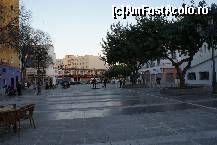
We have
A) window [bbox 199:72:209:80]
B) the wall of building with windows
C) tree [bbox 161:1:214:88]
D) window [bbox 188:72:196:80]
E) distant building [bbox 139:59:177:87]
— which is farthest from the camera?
distant building [bbox 139:59:177:87]

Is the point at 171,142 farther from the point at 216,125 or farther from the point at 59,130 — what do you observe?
the point at 59,130

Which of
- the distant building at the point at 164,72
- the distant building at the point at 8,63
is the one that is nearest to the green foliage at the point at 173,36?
the distant building at the point at 8,63

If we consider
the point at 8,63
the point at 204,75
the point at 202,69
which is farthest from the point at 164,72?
the point at 8,63

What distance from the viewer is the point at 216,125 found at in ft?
42.5

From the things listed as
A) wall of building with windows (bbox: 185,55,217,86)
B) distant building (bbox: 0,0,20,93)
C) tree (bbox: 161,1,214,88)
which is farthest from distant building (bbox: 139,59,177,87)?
tree (bbox: 161,1,214,88)

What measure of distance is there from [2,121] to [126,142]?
4426 millimetres

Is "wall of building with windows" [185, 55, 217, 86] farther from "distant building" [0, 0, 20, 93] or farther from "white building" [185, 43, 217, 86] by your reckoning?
"distant building" [0, 0, 20, 93]

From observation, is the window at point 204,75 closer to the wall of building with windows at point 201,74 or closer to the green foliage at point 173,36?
the wall of building with windows at point 201,74

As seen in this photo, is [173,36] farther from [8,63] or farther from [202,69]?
[8,63]

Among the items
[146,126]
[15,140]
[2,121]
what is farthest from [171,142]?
[2,121]

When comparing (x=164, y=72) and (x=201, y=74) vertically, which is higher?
(x=164, y=72)

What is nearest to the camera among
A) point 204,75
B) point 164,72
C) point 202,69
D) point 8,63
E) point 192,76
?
point 204,75

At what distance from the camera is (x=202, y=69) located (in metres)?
54.6

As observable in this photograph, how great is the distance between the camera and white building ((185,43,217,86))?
172 ft
